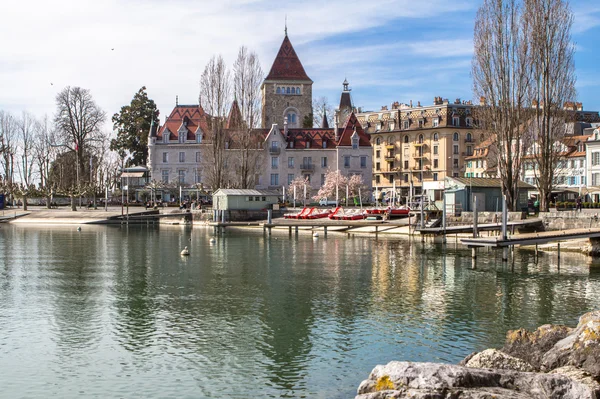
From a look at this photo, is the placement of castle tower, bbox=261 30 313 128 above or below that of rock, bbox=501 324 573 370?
above

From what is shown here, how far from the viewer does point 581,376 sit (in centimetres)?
1181

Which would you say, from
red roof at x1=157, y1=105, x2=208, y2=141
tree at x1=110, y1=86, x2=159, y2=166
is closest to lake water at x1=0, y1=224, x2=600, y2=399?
red roof at x1=157, y1=105, x2=208, y2=141

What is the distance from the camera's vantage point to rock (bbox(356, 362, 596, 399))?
9.94 metres

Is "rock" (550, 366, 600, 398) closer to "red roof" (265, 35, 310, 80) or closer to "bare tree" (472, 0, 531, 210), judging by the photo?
"bare tree" (472, 0, 531, 210)

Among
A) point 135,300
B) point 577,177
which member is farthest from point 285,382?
point 577,177

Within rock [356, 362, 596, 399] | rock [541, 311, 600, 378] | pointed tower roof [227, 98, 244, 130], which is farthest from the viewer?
pointed tower roof [227, 98, 244, 130]

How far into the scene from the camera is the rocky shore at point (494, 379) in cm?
1001

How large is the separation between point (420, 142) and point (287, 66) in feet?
84.2

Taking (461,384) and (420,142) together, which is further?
(420,142)

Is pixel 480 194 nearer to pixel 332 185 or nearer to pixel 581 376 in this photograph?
pixel 332 185

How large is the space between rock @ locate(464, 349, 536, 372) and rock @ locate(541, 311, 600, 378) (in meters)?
0.59

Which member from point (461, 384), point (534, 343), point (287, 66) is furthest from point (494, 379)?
point (287, 66)

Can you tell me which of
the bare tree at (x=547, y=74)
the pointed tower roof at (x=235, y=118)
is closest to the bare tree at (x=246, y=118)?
the pointed tower roof at (x=235, y=118)

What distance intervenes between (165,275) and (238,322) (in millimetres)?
11835
